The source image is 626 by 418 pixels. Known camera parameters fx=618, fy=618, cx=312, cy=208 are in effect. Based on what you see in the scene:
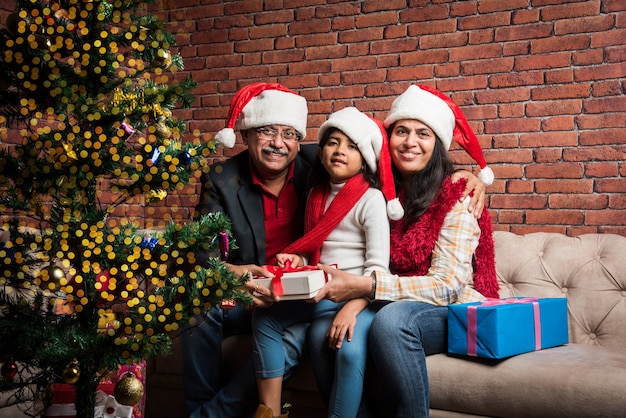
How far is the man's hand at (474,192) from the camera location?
2.08m

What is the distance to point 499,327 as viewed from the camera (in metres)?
1.84

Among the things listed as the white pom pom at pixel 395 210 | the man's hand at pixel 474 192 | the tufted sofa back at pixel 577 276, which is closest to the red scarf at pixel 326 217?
the white pom pom at pixel 395 210

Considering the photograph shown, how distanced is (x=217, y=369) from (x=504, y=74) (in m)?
2.03

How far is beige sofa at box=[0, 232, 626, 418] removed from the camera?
176cm

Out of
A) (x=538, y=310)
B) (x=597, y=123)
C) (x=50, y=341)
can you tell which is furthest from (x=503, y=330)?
(x=597, y=123)

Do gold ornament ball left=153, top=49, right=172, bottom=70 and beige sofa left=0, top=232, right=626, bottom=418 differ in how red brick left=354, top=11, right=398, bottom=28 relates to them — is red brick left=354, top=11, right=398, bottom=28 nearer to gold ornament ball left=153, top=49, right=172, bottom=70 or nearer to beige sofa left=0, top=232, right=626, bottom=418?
beige sofa left=0, top=232, right=626, bottom=418

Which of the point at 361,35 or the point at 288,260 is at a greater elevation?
the point at 361,35

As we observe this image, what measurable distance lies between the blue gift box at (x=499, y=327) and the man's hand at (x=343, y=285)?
28 centimetres

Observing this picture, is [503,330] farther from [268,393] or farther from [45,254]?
[45,254]

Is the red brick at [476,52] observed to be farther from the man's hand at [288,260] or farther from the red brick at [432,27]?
the man's hand at [288,260]

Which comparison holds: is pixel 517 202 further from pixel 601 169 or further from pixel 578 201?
pixel 601 169

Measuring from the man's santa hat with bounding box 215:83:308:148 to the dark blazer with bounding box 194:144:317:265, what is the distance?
0.14 meters

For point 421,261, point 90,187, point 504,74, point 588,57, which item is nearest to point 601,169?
point 588,57

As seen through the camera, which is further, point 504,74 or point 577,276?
point 504,74
